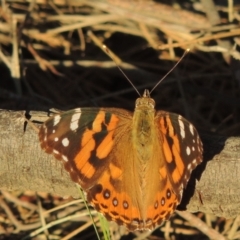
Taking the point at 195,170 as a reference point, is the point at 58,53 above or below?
above

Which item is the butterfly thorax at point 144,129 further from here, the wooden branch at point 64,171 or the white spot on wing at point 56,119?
the white spot on wing at point 56,119

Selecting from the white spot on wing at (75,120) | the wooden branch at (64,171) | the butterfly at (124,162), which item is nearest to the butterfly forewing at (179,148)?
the butterfly at (124,162)

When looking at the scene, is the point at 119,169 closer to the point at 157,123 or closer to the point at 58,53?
the point at 157,123

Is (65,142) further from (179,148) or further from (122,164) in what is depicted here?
(179,148)

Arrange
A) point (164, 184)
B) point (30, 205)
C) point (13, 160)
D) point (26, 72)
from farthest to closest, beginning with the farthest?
point (26, 72)
point (30, 205)
point (13, 160)
point (164, 184)

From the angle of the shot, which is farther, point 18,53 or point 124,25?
point 124,25

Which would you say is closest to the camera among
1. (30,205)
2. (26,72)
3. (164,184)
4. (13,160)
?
(164,184)

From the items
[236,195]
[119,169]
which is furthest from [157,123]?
[236,195]
